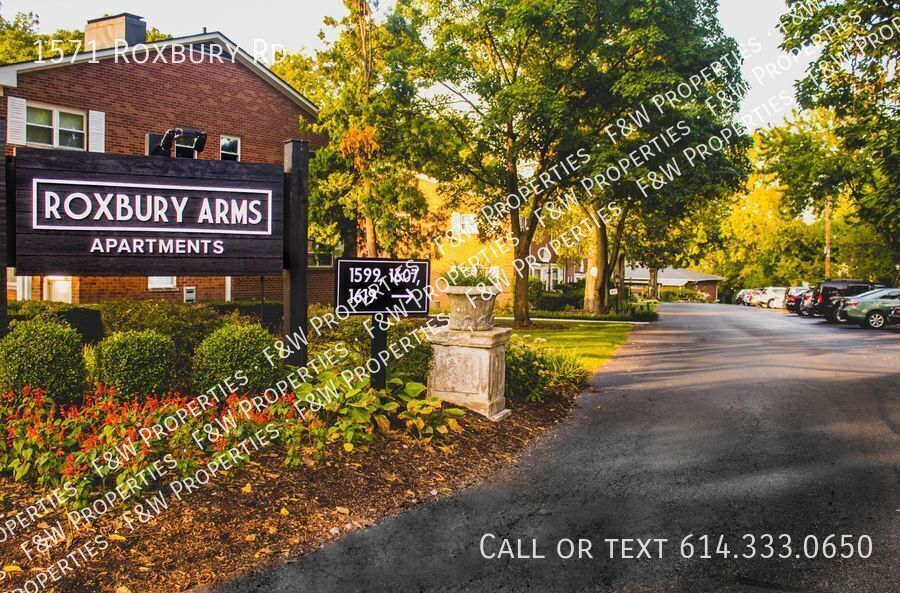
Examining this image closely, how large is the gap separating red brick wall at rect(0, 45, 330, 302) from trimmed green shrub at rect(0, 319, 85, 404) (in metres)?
12.5

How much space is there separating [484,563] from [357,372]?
362cm

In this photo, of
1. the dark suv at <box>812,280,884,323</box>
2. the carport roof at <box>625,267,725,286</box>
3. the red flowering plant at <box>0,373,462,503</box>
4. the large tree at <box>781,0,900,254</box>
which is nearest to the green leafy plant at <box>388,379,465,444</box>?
the red flowering plant at <box>0,373,462,503</box>

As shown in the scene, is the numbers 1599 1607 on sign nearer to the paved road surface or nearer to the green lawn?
the paved road surface

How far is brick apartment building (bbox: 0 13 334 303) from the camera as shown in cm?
1681

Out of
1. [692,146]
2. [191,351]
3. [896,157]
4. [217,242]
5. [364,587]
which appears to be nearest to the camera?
[364,587]

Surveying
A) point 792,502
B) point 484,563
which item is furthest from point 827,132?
point 484,563

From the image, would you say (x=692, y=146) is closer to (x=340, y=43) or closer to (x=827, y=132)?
(x=340, y=43)

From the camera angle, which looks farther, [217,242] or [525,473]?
[217,242]

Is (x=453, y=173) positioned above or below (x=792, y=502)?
above

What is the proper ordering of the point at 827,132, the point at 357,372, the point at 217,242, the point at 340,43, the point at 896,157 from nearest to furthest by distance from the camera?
1. the point at 217,242
2. the point at 357,372
3. the point at 896,157
4. the point at 340,43
5. the point at 827,132

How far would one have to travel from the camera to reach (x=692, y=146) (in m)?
20.6

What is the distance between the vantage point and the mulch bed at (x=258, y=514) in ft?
13.8

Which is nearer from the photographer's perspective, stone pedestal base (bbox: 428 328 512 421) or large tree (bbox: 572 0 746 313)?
stone pedestal base (bbox: 428 328 512 421)

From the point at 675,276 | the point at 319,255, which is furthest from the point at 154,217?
→ the point at 675,276
